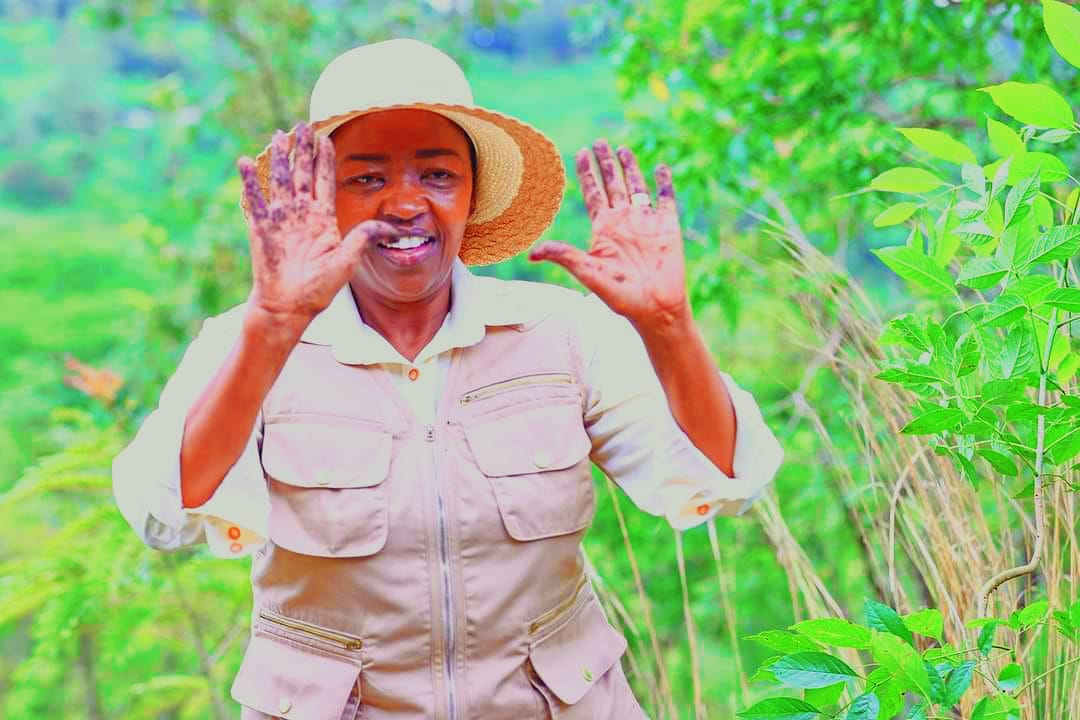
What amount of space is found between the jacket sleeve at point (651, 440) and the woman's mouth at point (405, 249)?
257mm

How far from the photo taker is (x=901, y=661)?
1.06m

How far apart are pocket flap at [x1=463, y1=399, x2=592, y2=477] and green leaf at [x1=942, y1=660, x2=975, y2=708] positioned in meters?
0.60

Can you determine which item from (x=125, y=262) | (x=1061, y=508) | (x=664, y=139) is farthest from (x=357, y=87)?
(x=125, y=262)

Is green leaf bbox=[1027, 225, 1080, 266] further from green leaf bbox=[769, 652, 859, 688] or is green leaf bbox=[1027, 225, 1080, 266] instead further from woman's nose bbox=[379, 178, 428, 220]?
woman's nose bbox=[379, 178, 428, 220]

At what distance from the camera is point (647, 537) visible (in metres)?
3.82

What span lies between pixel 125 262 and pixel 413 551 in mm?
6034

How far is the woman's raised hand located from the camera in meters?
1.29

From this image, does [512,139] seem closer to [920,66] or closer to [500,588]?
[500,588]

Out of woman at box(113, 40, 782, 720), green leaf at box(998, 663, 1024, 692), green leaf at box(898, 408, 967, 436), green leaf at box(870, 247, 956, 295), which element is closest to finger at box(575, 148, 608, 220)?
woman at box(113, 40, 782, 720)

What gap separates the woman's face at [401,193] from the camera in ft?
4.97

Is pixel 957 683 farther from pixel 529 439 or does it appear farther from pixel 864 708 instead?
pixel 529 439

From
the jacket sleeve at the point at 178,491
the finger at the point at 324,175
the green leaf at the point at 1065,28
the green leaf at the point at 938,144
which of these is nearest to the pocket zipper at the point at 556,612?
the jacket sleeve at the point at 178,491

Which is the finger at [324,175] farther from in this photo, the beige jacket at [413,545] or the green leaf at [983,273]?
the green leaf at [983,273]

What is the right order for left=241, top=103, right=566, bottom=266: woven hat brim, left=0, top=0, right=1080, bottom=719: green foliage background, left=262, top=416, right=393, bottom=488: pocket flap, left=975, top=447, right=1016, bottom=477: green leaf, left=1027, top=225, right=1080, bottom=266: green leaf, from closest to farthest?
left=1027, top=225, right=1080, bottom=266: green leaf → left=975, top=447, right=1016, bottom=477: green leaf → left=262, top=416, right=393, bottom=488: pocket flap → left=241, top=103, right=566, bottom=266: woven hat brim → left=0, top=0, right=1080, bottom=719: green foliage background
